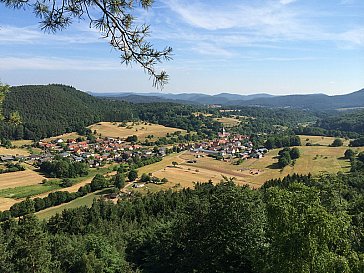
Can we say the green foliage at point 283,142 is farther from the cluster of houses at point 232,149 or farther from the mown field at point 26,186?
the mown field at point 26,186

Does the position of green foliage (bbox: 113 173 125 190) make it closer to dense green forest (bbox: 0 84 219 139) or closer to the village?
the village

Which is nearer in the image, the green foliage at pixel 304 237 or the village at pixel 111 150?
the green foliage at pixel 304 237

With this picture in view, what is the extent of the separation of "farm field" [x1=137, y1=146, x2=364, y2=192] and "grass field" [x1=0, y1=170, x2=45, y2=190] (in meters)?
16.2

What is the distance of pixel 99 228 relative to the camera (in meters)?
29.0

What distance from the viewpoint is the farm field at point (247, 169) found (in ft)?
162

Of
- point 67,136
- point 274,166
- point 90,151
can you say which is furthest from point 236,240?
point 67,136

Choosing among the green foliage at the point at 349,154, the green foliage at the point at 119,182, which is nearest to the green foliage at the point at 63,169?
the green foliage at the point at 119,182

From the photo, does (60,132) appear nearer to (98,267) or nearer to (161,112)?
(161,112)

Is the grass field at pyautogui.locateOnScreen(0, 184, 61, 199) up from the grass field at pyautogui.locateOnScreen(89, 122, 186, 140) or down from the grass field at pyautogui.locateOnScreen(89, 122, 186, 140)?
down

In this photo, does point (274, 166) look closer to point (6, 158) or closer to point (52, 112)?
point (6, 158)

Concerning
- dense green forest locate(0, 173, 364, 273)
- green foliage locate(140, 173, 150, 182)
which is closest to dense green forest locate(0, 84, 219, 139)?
green foliage locate(140, 173, 150, 182)

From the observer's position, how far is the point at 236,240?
12484mm

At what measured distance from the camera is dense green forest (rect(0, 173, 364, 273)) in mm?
7527

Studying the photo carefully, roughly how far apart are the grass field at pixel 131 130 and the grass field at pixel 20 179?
4175cm
